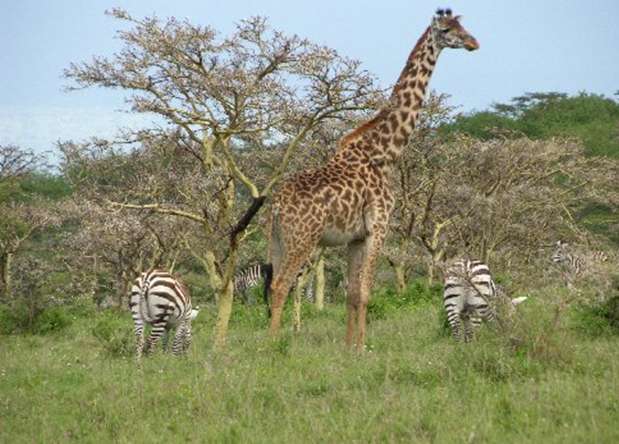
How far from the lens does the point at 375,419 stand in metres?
6.65

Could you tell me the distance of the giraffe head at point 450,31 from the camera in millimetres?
11367

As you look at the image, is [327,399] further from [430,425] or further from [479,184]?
[479,184]

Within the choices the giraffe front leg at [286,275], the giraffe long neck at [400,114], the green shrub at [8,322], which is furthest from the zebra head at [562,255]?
the green shrub at [8,322]

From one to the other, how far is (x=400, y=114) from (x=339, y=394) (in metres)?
5.04

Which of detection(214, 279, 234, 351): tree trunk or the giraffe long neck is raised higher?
the giraffe long neck

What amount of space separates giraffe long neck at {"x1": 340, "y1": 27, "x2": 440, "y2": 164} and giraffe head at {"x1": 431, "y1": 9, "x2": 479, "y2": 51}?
0.14m

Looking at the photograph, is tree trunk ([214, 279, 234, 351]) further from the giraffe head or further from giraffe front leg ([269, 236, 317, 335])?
the giraffe head

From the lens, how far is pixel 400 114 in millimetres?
11594

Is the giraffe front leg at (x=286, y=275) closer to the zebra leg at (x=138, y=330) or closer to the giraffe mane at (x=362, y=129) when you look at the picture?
the giraffe mane at (x=362, y=129)

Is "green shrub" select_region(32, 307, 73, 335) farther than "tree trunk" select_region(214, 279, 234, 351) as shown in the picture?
Yes

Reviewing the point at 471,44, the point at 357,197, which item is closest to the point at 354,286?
the point at 357,197

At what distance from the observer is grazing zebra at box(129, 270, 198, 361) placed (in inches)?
461

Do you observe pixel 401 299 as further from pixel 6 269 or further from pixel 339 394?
pixel 6 269

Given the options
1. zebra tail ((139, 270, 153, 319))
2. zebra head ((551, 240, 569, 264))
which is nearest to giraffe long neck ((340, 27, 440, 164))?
zebra head ((551, 240, 569, 264))
